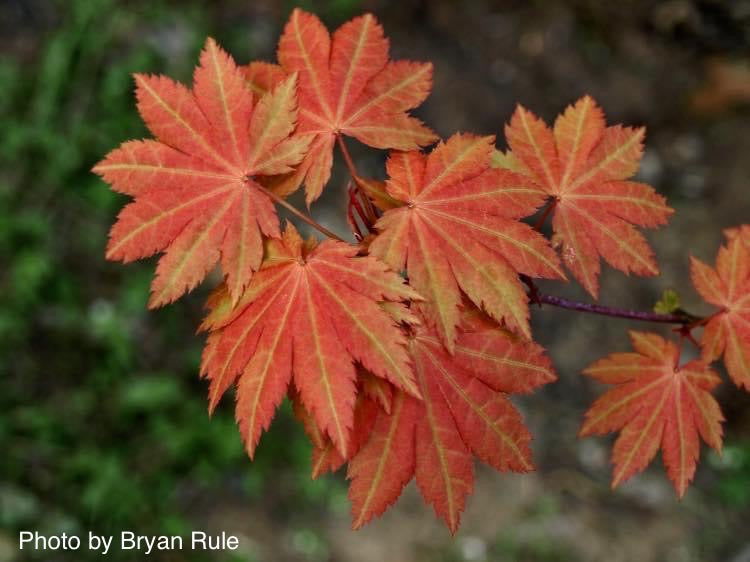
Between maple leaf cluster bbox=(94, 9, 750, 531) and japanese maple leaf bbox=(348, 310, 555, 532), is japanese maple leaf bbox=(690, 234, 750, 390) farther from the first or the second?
japanese maple leaf bbox=(348, 310, 555, 532)

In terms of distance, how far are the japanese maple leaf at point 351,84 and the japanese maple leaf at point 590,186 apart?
217mm

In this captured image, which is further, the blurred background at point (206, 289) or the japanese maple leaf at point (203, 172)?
the blurred background at point (206, 289)

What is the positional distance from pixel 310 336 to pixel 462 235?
0.32 meters

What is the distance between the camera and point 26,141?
3.42 meters

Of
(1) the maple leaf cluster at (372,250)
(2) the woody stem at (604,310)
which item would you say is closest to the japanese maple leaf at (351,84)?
(1) the maple leaf cluster at (372,250)

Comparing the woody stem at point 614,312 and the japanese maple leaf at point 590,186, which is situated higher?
the japanese maple leaf at point 590,186

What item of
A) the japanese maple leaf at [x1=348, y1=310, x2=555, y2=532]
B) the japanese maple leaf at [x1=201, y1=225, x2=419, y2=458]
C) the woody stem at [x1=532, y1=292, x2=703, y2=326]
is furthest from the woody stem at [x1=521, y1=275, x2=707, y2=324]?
the japanese maple leaf at [x1=201, y1=225, x2=419, y2=458]

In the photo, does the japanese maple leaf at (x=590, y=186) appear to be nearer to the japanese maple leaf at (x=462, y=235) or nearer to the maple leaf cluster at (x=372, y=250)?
the maple leaf cluster at (x=372, y=250)

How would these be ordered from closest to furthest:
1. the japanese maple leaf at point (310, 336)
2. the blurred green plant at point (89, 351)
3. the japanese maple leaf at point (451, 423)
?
the japanese maple leaf at point (310, 336) → the japanese maple leaf at point (451, 423) → the blurred green plant at point (89, 351)

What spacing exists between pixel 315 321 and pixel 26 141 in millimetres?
2947

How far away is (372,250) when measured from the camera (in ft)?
3.74

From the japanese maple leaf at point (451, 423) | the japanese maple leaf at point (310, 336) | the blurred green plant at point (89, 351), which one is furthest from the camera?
the blurred green plant at point (89, 351)

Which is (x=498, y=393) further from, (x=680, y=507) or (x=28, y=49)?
(x=28, y=49)

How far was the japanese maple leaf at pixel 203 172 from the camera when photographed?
3.79 feet
